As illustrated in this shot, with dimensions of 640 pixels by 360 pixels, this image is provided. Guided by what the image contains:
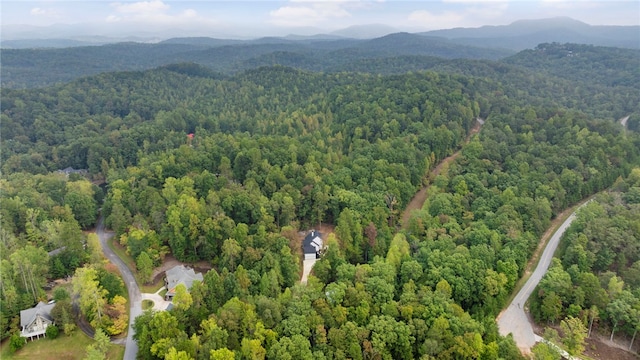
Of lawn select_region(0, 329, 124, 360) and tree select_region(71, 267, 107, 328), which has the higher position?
tree select_region(71, 267, 107, 328)

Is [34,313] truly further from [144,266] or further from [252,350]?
[252,350]

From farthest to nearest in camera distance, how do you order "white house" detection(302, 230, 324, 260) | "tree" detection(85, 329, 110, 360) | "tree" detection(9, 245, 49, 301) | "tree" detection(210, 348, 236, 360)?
1. "white house" detection(302, 230, 324, 260)
2. "tree" detection(9, 245, 49, 301)
3. "tree" detection(85, 329, 110, 360)
4. "tree" detection(210, 348, 236, 360)

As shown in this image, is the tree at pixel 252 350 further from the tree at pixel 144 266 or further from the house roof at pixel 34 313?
the house roof at pixel 34 313

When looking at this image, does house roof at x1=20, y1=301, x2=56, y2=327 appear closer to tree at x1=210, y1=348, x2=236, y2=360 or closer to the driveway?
the driveway

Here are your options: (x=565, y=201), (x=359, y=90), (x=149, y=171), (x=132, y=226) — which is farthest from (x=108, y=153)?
(x=565, y=201)

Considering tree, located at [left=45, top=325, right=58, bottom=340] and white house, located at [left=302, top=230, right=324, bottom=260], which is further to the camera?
white house, located at [left=302, top=230, right=324, bottom=260]

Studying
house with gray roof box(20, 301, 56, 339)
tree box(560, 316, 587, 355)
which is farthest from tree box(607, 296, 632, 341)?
house with gray roof box(20, 301, 56, 339)

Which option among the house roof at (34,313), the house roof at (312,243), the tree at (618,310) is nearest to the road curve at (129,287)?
the house roof at (34,313)
